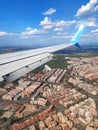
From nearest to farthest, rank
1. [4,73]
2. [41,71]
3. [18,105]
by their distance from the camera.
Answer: [4,73], [18,105], [41,71]

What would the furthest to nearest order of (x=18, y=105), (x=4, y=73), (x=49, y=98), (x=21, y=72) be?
(x=49, y=98)
(x=18, y=105)
(x=21, y=72)
(x=4, y=73)

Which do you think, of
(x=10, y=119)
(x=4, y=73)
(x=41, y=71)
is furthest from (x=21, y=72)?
(x=41, y=71)

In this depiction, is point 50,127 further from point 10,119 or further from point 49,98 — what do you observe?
point 49,98

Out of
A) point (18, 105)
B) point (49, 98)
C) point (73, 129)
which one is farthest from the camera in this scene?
point (49, 98)

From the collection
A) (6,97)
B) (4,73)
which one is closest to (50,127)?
(6,97)

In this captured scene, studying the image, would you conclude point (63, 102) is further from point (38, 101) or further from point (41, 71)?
point (41, 71)

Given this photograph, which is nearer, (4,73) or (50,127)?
(4,73)

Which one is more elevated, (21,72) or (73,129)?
(21,72)

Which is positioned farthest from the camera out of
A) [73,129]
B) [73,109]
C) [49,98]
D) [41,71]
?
[41,71]

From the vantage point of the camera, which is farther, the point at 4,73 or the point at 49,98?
the point at 49,98
